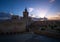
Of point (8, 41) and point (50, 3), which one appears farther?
point (50, 3)

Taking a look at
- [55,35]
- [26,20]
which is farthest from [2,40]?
[55,35]

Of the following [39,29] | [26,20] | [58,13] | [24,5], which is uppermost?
[24,5]

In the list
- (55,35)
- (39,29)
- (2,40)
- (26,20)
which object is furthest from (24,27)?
(55,35)

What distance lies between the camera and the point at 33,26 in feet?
12.6

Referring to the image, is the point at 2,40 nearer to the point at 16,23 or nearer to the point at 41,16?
the point at 16,23

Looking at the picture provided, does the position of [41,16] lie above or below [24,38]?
above

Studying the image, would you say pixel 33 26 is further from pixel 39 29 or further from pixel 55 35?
pixel 55 35

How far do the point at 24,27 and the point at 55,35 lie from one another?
3.46 ft

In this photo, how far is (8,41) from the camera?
12.0 ft

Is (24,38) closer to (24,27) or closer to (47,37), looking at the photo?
(24,27)

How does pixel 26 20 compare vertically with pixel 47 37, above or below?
above

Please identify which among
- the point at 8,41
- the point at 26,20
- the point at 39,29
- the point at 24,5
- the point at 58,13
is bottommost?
the point at 8,41

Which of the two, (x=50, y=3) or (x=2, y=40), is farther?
(x=50, y=3)

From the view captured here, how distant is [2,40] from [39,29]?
1245 millimetres
